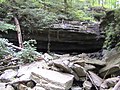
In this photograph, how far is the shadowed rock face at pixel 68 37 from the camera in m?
8.36

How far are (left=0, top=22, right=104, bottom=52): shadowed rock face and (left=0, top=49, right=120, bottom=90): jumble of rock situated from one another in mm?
2223

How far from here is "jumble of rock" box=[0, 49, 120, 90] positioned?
463 cm

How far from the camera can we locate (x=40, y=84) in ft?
15.0

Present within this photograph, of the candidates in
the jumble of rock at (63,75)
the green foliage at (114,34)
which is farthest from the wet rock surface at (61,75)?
the green foliage at (114,34)

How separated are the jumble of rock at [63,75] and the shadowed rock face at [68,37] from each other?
87.5 inches

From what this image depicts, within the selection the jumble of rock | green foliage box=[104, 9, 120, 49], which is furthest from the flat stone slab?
green foliage box=[104, 9, 120, 49]

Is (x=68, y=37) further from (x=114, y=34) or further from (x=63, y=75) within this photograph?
(x=63, y=75)

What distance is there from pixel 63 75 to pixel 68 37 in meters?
3.79

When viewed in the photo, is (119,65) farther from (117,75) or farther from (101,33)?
(101,33)

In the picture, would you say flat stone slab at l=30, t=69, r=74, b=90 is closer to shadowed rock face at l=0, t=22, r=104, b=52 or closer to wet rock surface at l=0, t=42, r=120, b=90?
wet rock surface at l=0, t=42, r=120, b=90

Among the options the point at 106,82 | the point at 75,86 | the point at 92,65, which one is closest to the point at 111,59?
the point at 92,65

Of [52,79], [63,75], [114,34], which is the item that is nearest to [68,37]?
[114,34]

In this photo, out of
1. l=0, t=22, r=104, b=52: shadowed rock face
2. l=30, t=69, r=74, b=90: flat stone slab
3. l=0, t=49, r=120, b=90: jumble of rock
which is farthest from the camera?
l=0, t=22, r=104, b=52: shadowed rock face

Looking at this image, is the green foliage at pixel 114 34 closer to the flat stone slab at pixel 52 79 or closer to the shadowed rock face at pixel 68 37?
the shadowed rock face at pixel 68 37
